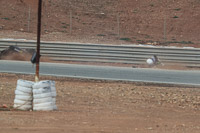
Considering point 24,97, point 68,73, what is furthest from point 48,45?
point 24,97

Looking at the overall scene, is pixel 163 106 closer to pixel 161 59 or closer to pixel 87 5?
pixel 161 59

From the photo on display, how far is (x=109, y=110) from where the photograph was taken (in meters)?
10.8

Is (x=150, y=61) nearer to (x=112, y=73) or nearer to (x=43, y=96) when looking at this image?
(x=112, y=73)

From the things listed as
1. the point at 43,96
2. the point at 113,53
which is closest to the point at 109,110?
the point at 43,96

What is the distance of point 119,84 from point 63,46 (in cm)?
523

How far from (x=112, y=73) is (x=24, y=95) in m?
7.63

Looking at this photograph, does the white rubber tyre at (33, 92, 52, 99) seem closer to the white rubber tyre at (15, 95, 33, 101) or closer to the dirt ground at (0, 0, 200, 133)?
the white rubber tyre at (15, 95, 33, 101)

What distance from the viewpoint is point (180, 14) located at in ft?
117

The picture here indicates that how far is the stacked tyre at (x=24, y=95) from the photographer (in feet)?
31.5

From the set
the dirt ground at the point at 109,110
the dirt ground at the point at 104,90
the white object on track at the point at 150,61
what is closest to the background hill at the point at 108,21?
the dirt ground at the point at 104,90

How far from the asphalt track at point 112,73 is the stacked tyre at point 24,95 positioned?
6.81 meters

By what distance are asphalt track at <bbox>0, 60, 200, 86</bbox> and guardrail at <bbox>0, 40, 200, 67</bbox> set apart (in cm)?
182

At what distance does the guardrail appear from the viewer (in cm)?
1977

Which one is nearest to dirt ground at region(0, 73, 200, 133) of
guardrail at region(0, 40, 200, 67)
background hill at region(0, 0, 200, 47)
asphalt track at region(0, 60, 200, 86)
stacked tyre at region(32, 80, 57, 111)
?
stacked tyre at region(32, 80, 57, 111)
